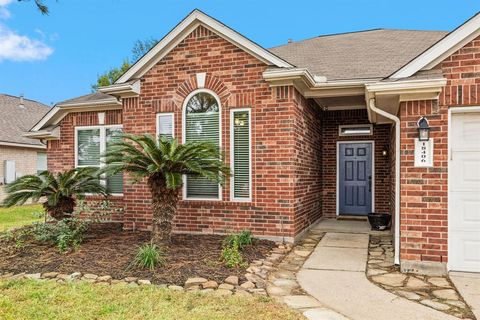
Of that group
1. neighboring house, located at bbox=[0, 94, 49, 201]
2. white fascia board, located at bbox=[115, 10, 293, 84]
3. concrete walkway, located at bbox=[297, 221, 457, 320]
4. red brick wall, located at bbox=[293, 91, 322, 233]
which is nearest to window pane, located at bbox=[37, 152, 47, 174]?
neighboring house, located at bbox=[0, 94, 49, 201]

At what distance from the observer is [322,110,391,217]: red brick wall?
32.0 feet

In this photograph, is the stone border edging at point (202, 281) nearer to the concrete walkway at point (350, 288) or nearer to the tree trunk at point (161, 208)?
the concrete walkway at point (350, 288)

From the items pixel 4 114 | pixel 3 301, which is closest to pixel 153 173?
pixel 3 301

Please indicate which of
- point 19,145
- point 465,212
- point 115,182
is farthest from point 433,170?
point 19,145

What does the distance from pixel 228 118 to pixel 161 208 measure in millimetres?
2178

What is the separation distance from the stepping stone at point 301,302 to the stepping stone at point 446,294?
1486mm

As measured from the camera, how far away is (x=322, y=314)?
401 cm

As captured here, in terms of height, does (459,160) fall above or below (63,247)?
above

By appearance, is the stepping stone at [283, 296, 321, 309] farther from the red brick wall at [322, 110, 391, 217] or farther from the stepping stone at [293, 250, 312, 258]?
the red brick wall at [322, 110, 391, 217]

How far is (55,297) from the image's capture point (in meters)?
4.46

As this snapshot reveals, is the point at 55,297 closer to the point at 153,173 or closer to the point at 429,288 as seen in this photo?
the point at 153,173

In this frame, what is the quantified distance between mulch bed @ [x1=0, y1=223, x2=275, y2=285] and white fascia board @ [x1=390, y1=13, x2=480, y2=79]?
11.6ft

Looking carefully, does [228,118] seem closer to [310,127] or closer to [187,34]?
[187,34]

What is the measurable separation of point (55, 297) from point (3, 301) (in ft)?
1.78
